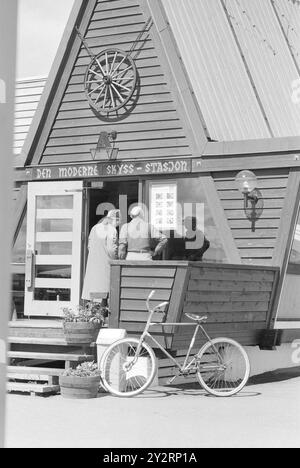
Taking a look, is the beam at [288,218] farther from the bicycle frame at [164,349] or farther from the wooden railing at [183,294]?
the bicycle frame at [164,349]

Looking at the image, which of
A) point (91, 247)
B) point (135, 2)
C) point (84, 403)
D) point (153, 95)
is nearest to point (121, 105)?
point (153, 95)

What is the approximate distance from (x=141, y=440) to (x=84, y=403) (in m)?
1.93

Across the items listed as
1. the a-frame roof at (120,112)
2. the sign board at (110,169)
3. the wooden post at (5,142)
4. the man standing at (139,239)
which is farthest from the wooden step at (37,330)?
the wooden post at (5,142)

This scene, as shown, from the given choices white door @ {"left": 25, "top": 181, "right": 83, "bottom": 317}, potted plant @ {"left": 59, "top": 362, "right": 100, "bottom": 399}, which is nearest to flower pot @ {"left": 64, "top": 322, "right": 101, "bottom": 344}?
potted plant @ {"left": 59, "top": 362, "right": 100, "bottom": 399}

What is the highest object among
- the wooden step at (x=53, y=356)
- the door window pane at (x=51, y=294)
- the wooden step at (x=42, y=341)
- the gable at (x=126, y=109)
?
the gable at (x=126, y=109)

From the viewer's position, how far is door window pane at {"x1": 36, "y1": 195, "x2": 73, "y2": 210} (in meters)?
11.2

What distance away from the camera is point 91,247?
1001 centimetres

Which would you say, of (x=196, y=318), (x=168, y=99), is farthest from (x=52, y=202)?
(x=196, y=318)

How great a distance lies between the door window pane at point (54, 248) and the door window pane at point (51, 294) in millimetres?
530

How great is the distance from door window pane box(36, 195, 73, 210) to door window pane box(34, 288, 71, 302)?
119cm

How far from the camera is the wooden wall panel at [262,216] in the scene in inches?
384

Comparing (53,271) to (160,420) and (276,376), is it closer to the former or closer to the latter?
(276,376)

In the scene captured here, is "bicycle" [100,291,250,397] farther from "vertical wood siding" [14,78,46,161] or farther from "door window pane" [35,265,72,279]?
"vertical wood siding" [14,78,46,161]

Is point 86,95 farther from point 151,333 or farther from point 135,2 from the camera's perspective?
point 151,333
